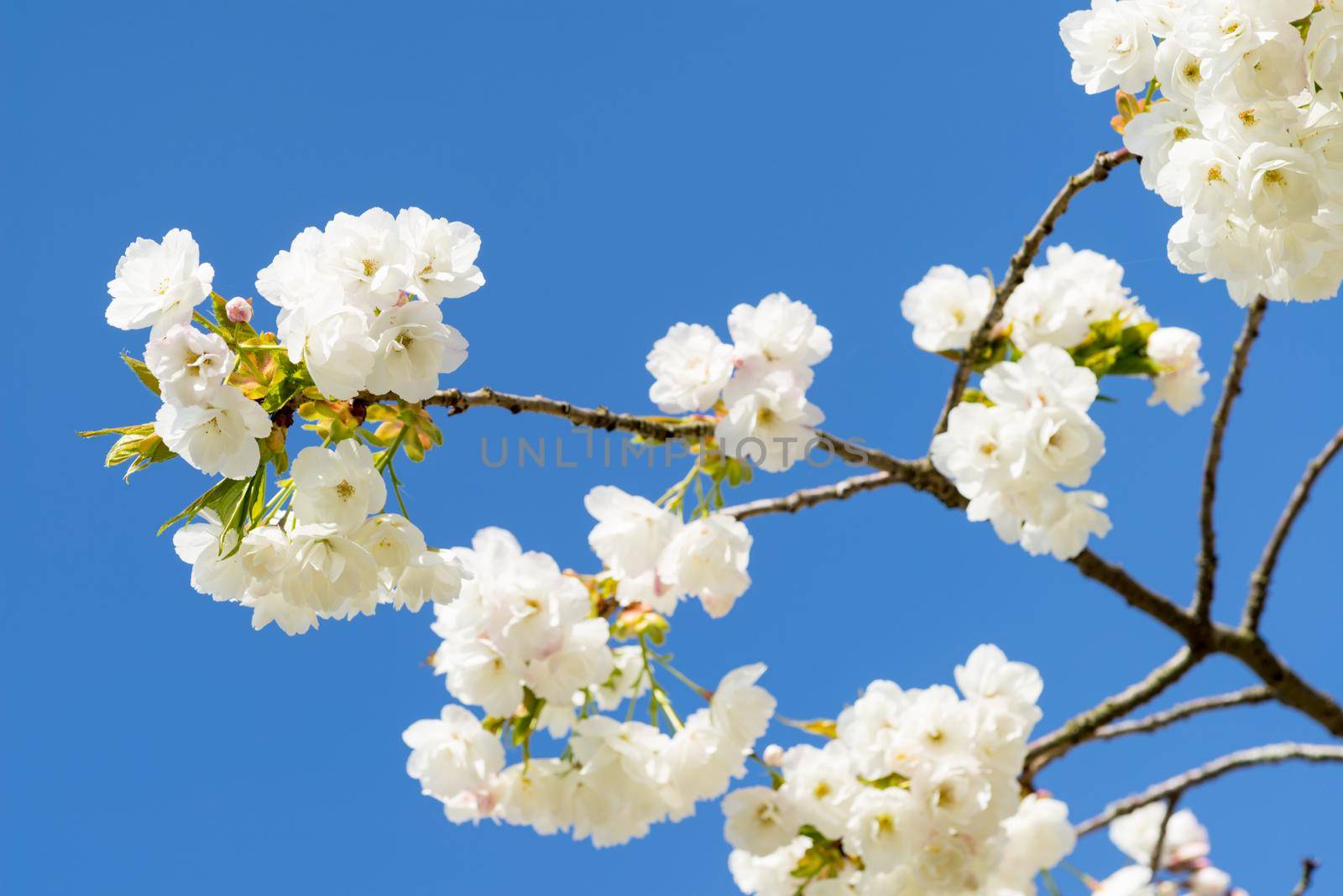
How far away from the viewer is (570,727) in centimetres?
200

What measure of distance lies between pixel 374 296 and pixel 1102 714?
7.28ft

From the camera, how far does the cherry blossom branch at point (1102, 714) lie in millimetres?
2666

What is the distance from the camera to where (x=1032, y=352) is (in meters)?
1.81

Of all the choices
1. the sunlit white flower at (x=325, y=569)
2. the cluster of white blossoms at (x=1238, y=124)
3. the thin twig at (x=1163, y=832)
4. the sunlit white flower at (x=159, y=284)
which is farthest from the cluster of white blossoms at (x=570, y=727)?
the thin twig at (x=1163, y=832)

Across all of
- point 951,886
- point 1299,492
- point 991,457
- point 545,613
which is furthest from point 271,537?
point 1299,492

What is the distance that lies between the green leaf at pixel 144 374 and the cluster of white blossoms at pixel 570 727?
61 centimetres

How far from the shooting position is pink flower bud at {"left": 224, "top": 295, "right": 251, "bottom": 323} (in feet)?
4.33

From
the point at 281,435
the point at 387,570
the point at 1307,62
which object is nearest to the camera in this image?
the point at 1307,62

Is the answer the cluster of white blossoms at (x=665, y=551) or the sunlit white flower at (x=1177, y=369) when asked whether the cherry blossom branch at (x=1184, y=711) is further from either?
the cluster of white blossoms at (x=665, y=551)

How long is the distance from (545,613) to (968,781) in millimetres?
804

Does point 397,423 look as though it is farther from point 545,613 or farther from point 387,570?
point 545,613

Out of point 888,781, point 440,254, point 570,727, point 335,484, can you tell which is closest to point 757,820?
point 888,781

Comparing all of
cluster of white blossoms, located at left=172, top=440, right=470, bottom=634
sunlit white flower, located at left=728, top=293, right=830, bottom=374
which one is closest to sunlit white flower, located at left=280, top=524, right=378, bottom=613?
cluster of white blossoms, located at left=172, top=440, right=470, bottom=634

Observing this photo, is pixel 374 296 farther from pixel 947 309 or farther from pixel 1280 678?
pixel 1280 678
